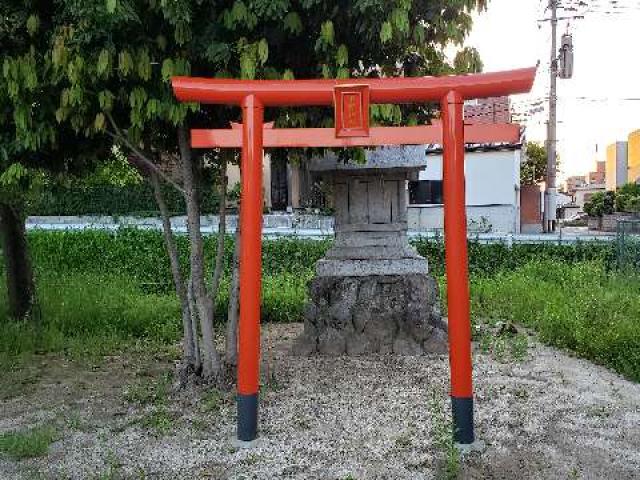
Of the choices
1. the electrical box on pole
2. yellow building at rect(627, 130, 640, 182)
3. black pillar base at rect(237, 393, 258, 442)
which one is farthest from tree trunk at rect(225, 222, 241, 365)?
yellow building at rect(627, 130, 640, 182)

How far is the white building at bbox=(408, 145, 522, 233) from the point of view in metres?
19.5

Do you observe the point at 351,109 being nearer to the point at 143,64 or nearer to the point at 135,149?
the point at 143,64

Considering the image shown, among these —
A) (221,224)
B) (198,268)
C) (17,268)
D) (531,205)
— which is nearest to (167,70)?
(221,224)

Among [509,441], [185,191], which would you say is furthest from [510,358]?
[185,191]

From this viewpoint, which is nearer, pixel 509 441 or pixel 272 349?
pixel 509 441

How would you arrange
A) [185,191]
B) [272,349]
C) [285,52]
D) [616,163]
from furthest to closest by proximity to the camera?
[616,163]
[272,349]
[185,191]
[285,52]

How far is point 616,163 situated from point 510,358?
113ft

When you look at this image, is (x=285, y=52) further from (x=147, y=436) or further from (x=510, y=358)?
(x=510, y=358)

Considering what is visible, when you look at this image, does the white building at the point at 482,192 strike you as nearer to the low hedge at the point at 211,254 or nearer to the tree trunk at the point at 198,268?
the low hedge at the point at 211,254

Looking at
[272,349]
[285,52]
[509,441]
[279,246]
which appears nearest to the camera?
[509,441]

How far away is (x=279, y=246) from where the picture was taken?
1197 cm

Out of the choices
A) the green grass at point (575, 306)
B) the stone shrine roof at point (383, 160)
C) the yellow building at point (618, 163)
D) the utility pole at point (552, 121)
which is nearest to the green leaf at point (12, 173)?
the stone shrine roof at point (383, 160)

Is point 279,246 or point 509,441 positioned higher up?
point 279,246

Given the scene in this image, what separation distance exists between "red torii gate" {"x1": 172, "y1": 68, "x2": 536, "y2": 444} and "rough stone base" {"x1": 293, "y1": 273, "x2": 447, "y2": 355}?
8.27 feet
